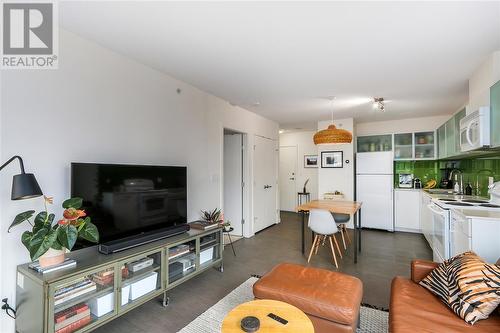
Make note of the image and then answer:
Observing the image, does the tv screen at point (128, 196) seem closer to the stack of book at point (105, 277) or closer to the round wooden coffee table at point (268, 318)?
the stack of book at point (105, 277)

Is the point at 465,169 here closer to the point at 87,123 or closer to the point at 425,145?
the point at 425,145

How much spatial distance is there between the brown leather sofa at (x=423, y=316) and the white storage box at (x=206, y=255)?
1902 millimetres

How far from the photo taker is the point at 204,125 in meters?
3.68

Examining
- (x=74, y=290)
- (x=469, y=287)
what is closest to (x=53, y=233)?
(x=74, y=290)

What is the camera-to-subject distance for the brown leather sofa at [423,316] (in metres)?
1.41

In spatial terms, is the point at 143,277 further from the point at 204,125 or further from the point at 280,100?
the point at 280,100

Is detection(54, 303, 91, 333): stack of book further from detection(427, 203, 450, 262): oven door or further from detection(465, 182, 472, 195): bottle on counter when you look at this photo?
detection(465, 182, 472, 195): bottle on counter

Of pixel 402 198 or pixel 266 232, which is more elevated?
pixel 402 198

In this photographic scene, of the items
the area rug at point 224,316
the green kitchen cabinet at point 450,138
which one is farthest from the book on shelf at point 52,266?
the green kitchen cabinet at point 450,138

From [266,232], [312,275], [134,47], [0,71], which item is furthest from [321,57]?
[266,232]

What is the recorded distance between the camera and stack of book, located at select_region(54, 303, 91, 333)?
1.69m

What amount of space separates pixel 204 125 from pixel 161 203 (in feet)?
4.77

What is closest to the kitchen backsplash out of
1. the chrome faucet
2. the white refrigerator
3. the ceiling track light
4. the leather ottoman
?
the chrome faucet

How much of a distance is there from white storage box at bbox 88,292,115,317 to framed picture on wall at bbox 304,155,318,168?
614cm
